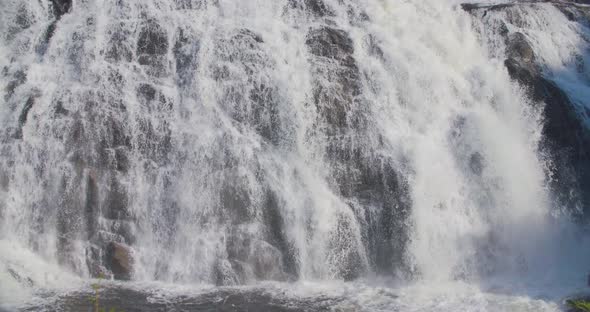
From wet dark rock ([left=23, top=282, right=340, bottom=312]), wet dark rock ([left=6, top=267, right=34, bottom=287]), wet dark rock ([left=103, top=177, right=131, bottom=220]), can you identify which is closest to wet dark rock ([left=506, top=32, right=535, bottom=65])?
wet dark rock ([left=23, top=282, right=340, bottom=312])

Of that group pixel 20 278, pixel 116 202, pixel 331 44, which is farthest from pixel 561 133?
pixel 20 278

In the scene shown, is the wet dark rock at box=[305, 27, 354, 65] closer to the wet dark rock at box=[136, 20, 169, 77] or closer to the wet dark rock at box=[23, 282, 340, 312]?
the wet dark rock at box=[136, 20, 169, 77]

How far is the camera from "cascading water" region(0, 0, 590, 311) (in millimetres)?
12758

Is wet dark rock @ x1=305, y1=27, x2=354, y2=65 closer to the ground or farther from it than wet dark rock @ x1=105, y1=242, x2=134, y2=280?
farther from it

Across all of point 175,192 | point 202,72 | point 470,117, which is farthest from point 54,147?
point 470,117

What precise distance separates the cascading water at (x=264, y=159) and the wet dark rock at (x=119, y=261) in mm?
39

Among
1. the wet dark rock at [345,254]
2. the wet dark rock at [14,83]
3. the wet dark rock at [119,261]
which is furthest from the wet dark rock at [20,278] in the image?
the wet dark rock at [345,254]

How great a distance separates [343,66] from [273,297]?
19.0ft

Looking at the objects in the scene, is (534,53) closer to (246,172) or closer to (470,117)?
(470,117)

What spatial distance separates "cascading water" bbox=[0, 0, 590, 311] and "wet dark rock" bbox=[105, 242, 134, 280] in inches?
1.5

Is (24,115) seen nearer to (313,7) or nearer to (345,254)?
(313,7)

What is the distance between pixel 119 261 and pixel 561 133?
10.6m

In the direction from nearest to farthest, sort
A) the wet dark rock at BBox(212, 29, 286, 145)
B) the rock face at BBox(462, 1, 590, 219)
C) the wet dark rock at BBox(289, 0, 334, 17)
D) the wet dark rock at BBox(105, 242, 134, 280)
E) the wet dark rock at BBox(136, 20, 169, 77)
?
the wet dark rock at BBox(105, 242, 134, 280) < the wet dark rock at BBox(212, 29, 286, 145) < the rock face at BBox(462, 1, 590, 219) < the wet dark rock at BBox(136, 20, 169, 77) < the wet dark rock at BBox(289, 0, 334, 17)

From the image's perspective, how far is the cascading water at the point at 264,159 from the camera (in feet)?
41.9
